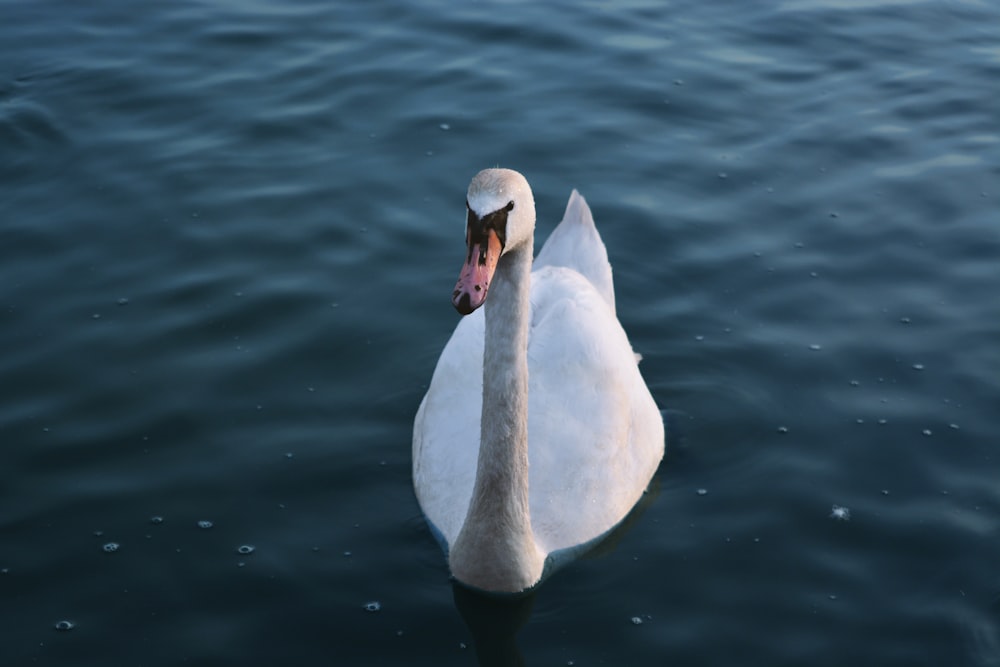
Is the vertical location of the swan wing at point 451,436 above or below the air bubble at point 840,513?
above

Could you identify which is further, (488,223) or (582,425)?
(582,425)

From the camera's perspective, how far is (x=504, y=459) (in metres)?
→ 7.24

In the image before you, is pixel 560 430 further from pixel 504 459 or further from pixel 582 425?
pixel 504 459

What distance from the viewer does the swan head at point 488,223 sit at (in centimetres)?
640

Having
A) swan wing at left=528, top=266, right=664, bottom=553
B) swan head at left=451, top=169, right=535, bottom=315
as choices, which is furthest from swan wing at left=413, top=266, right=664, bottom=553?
swan head at left=451, top=169, right=535, bottom=315

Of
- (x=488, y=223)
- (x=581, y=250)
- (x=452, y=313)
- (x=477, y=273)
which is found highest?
(x=488, y=223)

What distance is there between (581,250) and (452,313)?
1241 millimetres

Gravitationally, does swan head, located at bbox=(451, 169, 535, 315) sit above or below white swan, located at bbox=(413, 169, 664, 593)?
above

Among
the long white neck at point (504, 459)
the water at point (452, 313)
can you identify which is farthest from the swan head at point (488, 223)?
the water at point (452, 313)

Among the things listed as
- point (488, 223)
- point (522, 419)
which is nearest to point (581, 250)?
point (522, 419)

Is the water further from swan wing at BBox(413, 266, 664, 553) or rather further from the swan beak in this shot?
the swan beak

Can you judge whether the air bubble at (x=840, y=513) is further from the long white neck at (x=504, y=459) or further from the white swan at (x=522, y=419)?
the long white neck at (x=504, y=459)

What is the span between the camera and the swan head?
640 cm

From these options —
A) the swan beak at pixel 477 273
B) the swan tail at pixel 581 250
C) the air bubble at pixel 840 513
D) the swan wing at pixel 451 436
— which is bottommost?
the air bubble at pixel 840 513
